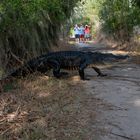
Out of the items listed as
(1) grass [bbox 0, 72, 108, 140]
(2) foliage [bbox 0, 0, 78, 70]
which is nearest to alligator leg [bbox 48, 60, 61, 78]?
(1) grass [bbox 0, 72, 108, 140]

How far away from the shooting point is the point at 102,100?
755 cm

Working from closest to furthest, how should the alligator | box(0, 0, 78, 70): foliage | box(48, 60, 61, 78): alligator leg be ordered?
the alligator < box(48, 60, 61, 78): alligator leg < box(0, 0, 78, 70): foliage

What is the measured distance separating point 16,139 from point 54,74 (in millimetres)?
4655

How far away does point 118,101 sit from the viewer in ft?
24.5

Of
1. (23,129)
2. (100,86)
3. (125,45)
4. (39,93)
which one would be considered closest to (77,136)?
(23,129)

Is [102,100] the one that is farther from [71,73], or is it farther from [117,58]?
[117,58]

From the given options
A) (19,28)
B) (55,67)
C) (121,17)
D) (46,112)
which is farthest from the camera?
(121,17)

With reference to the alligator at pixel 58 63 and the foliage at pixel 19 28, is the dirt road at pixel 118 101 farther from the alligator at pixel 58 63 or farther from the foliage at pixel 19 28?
the foliage at pixel 19 28

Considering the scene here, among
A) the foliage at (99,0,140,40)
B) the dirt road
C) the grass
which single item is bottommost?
the dirt road

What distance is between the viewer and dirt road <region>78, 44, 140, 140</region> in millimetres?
5688

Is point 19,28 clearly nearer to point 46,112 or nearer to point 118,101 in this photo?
point 118,101

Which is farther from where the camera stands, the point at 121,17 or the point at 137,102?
the point at 121,17

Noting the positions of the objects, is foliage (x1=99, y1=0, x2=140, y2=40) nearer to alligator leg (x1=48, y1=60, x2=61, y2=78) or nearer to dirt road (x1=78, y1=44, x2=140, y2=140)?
dirt road (x1=78, y1=44, x2=140, y2=140)

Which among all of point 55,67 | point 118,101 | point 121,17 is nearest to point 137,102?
point 118,101
